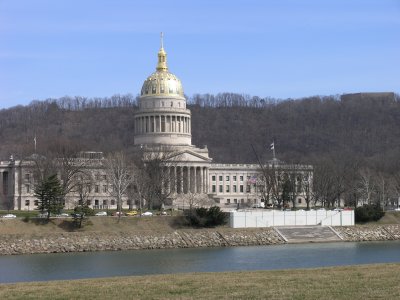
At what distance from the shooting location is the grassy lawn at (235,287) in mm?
27328

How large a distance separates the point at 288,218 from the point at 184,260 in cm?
2675

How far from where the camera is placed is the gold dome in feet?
461

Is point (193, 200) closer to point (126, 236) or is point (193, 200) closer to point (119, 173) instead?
point (119, 173)

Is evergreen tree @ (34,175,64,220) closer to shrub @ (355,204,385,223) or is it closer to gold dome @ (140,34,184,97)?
shrub @ (355,204,385,223)

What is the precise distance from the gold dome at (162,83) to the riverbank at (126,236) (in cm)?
6312

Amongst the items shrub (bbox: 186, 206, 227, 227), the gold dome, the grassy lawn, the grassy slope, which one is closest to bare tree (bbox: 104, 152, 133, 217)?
the grassy slope

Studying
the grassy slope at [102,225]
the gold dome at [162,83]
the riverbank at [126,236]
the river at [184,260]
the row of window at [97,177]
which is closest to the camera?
the river at [184,260]

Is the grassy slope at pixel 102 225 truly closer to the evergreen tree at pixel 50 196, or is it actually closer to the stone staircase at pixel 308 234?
the evergreen tree at pixel 50 196

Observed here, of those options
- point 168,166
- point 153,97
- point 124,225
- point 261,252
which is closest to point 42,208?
point 124,225

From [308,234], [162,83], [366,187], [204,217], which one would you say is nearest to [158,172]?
[366,187]

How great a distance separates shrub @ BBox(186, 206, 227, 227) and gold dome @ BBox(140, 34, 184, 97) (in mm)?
63504

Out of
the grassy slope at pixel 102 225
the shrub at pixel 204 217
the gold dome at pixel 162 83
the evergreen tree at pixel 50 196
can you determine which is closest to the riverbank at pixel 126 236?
the grassy slope at pixel 102 225

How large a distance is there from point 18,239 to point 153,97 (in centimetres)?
7469

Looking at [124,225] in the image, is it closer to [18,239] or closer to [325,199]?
[18,239]
